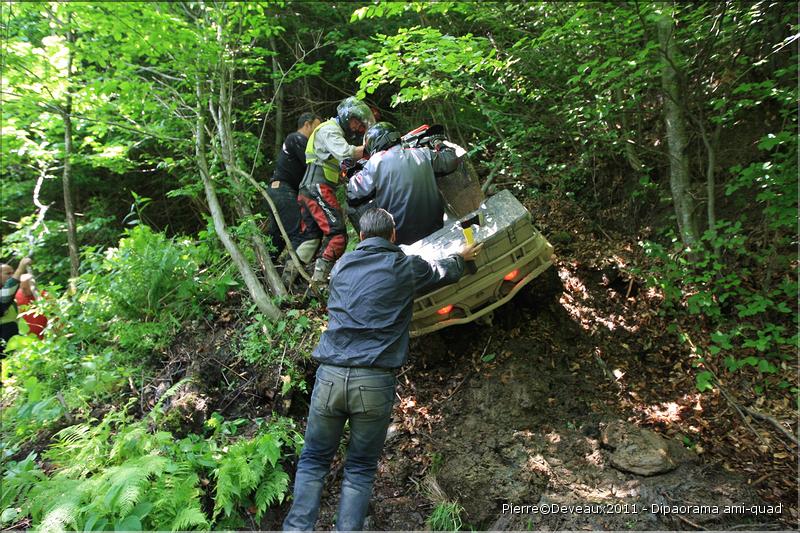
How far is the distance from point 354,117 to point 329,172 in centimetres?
72

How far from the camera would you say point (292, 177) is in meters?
6.22

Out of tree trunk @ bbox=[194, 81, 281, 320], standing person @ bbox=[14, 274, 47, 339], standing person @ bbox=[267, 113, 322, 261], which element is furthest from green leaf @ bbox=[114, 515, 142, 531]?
standing person @ bbox=[14, 274, 47, 339]

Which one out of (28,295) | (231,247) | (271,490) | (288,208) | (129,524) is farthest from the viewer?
(28,295)

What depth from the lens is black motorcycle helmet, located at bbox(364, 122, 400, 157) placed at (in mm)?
4539

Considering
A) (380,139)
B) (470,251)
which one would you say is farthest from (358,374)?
(380,139)

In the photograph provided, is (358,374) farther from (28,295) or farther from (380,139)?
(28,295)

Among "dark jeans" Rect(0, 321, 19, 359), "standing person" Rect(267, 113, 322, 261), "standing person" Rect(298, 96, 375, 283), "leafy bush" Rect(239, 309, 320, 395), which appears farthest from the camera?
"dark jeans" Rect(0, 321, 19, 359)

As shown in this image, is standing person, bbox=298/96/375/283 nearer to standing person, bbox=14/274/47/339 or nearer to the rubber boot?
the rubber boot

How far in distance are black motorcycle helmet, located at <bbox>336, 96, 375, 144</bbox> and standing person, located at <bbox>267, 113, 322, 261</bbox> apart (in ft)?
2.37

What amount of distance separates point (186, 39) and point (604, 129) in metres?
5.55

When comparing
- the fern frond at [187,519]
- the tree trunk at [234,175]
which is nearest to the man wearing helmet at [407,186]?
the tree trunk at [234,175]

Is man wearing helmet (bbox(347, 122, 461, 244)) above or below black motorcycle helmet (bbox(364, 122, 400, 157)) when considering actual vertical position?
below

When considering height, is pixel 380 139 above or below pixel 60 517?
above

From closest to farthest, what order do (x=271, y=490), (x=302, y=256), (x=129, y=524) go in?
(x=129, y=524) → (x=271, y=490) → (x=302, y=256)
